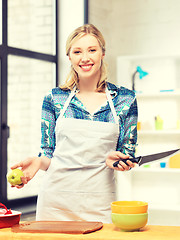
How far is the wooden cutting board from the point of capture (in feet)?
5.30

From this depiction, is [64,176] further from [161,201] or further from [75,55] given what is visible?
[161,201]

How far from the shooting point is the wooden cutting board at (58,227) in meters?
1.61

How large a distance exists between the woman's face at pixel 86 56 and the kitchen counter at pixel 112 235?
2.61ft

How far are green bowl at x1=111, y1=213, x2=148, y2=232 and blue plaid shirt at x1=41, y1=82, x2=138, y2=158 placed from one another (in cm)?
62

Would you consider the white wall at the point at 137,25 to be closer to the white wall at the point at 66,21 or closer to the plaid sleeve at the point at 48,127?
the white wall at the point at 66,21

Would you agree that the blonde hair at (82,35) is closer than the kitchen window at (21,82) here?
Yes

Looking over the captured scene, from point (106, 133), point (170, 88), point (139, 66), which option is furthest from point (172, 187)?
point (106, 133)

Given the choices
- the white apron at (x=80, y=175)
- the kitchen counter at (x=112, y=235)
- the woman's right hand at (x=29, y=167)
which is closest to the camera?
the kitchen counter at (x=112, y=235)

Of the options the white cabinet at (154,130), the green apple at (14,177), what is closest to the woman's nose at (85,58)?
the green apple at (14,177)

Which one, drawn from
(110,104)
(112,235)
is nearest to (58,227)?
(112,235)

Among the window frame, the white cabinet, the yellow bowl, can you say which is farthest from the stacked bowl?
the white cabinet

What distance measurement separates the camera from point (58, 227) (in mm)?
1676

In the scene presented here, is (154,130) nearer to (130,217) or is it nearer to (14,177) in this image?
(14,177)

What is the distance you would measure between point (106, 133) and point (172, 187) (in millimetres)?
3019
